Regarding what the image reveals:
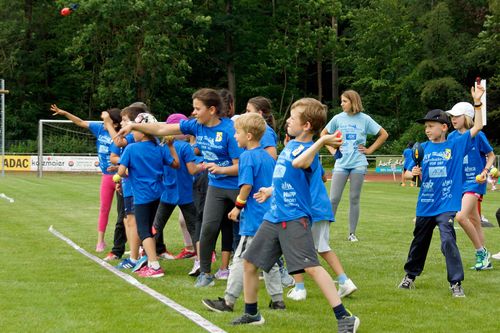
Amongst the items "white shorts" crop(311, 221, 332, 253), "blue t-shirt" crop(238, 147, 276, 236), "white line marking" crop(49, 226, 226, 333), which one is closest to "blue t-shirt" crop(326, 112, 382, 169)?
"white line marking" crop(49, 226, 226, 333)

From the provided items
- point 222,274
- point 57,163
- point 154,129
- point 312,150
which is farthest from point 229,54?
point 312,150

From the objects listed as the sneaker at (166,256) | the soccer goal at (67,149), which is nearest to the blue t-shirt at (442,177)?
the sneaker at (166,256)

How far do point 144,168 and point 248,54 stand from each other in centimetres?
5033

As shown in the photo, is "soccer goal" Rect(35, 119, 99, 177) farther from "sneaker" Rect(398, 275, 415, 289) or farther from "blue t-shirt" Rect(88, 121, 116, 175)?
"sneaker" Rect(398, 275, 415, 289)

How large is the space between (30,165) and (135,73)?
11.1 m

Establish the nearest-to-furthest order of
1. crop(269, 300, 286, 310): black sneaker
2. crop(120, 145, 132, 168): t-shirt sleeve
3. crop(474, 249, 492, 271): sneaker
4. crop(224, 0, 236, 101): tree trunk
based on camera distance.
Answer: crop(269, 300, 286, 310): black sneaker, crop(120, 145, 132, 168): t-shirt sleeve, crop(474, 249, 492, 271): sneaker, crop(224, 0, 236, 101): tree trunk

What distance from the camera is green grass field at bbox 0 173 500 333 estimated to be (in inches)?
250

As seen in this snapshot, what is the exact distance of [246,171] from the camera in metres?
6.91

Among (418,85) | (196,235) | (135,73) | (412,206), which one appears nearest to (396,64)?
(418,85)

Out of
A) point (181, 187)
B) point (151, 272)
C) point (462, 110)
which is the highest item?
point (462, 110)

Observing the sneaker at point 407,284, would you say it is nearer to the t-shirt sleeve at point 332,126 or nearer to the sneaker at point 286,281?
the sneaker at point 286,281

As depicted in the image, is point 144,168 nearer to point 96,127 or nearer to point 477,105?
point 96,127

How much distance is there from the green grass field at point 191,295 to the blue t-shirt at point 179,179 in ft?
2.74

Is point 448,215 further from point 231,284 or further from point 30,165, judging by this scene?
point 30,165
